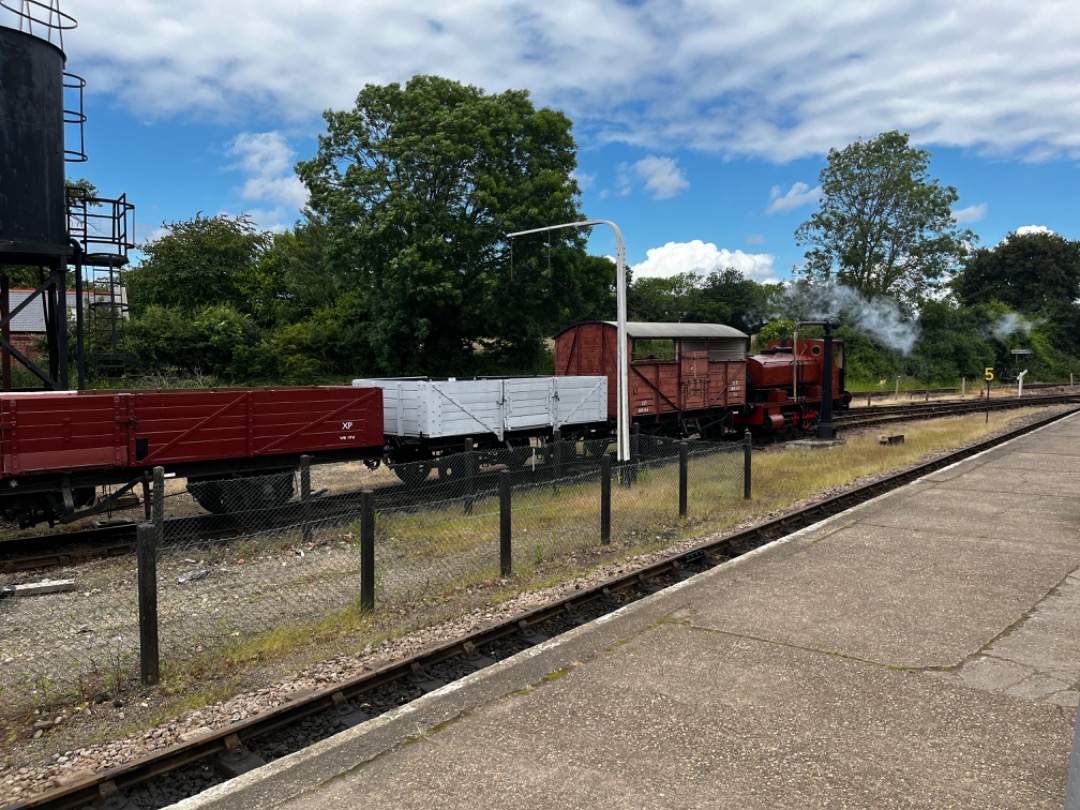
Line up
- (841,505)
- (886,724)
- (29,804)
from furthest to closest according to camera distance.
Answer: (841,505) < (886,724) < (29,804)

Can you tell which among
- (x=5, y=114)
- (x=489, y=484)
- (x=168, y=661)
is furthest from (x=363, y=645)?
(x=5, y=114)

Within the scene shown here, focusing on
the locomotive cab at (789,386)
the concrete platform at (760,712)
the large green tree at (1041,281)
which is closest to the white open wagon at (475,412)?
the concrete platform at (760,712)

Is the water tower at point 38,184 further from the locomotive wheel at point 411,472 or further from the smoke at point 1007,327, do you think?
the smoke at point 1007,327

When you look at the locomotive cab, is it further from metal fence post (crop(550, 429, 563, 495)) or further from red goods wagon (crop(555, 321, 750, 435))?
metal fence post (crop(550, 429, 563, 495))

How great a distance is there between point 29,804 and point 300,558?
5.42 meters

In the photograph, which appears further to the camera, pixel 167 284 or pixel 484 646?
pixel 167 284

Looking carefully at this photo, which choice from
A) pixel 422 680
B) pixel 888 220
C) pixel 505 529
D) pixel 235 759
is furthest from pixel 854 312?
pixel 235 759

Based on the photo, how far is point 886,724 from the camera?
191 inches

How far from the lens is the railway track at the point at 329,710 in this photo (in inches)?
169

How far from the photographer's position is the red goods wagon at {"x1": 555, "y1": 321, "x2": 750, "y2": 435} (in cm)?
1747

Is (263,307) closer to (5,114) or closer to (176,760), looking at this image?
(5,114)

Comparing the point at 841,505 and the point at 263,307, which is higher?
the point at 263,307

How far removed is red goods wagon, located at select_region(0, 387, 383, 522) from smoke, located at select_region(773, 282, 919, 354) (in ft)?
91.2

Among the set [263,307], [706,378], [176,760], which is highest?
[263,307]
